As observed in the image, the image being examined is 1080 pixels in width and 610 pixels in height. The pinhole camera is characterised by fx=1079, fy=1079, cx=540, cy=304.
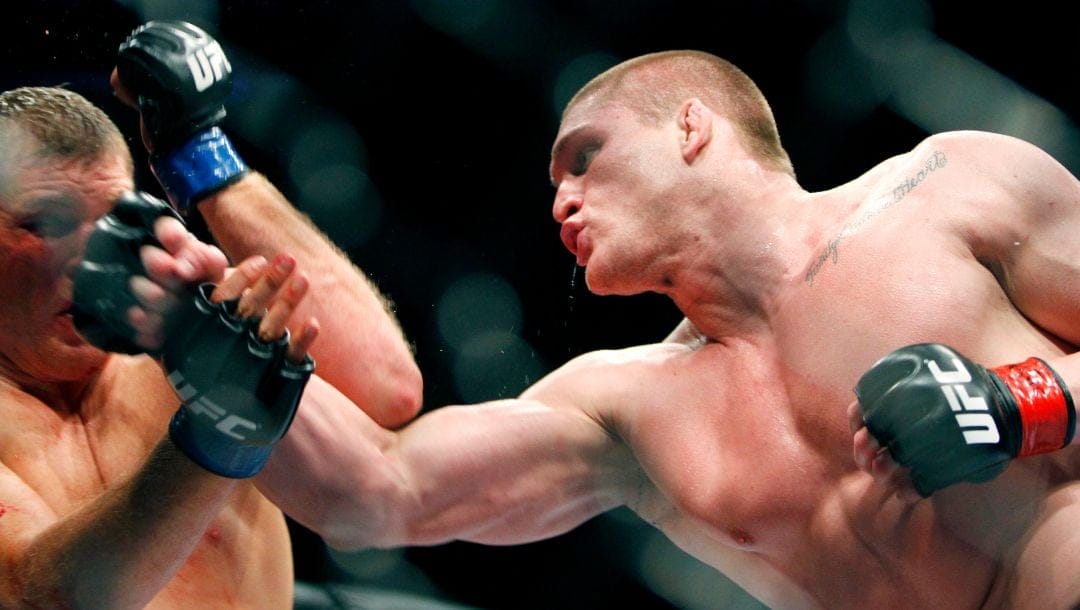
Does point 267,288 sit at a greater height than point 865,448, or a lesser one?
greater

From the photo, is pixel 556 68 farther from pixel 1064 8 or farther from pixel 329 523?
pixel 329 523

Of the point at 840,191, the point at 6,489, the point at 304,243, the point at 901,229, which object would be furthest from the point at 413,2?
the point at 6,489

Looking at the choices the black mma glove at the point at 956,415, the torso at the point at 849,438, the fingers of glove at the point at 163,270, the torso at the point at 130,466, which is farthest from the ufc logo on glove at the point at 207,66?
the black mma glove at the point at 956,415

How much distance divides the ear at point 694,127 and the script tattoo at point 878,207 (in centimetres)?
33

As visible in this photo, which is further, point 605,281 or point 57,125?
point 605,281

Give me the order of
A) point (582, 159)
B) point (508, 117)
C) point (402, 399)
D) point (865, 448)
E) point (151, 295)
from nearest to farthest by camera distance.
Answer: point (151, 295) < point (865, 448) < point (402, 399) < point (582, 159) < point (508, 117)

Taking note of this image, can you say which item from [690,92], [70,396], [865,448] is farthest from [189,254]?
[690,92]

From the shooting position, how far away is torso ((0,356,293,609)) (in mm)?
1528

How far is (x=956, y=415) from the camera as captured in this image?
4.69ft

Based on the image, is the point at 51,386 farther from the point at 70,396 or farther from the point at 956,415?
the point at 956,415

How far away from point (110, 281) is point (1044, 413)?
1.21m

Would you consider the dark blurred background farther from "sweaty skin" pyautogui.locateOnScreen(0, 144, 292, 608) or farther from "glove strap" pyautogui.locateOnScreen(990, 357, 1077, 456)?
"glove strap" pyautogui.locateOnScreen(990, 357, 1077, 456)

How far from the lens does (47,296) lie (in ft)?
Answer: 5.17

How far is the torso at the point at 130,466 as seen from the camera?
1.53m
